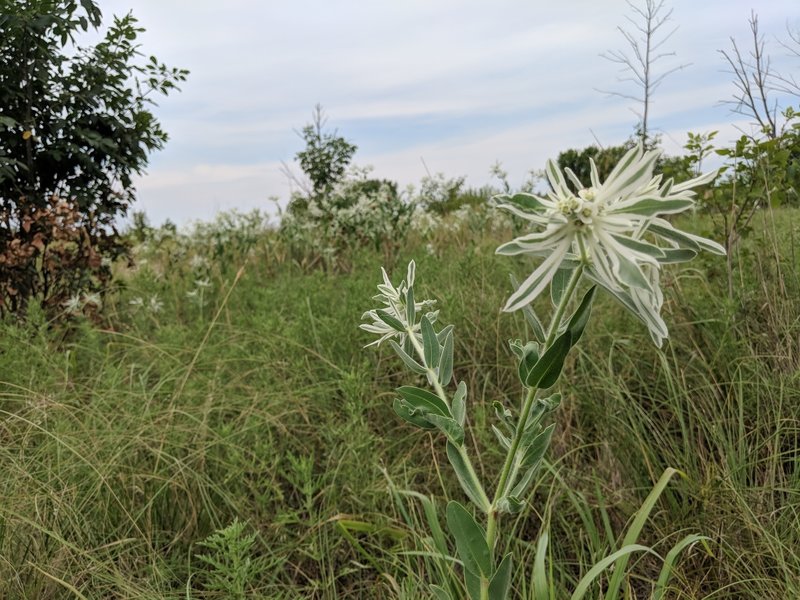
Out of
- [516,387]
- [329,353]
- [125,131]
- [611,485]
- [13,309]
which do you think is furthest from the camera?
[125,131]

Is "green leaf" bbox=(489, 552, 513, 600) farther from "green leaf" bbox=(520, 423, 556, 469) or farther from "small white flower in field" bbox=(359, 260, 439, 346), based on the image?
"small white flower in field" bbox=(359, 260, 439, 346)

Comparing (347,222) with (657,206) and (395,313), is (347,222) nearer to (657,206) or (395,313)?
(395,313)

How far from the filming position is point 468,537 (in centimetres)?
113

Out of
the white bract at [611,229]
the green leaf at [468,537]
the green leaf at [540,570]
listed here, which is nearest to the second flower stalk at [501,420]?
the green leaf at [468,537]

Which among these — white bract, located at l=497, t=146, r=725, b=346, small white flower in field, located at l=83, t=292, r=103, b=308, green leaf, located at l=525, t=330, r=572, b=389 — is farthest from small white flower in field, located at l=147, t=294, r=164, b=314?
white bract, located at l=497, t=146, r=725, b=346

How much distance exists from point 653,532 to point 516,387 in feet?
3.03

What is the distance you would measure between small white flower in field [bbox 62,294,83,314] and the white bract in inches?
174

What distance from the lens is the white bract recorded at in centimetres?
85

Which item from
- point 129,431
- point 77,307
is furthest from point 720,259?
point 77,307

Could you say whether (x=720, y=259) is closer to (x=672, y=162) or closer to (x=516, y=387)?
(x=672, y=162)

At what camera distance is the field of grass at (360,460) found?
2.22 meters

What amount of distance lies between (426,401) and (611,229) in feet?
1.47

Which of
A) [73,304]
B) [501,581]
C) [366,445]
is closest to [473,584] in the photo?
[501,581]

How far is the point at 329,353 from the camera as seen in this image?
3430mm
